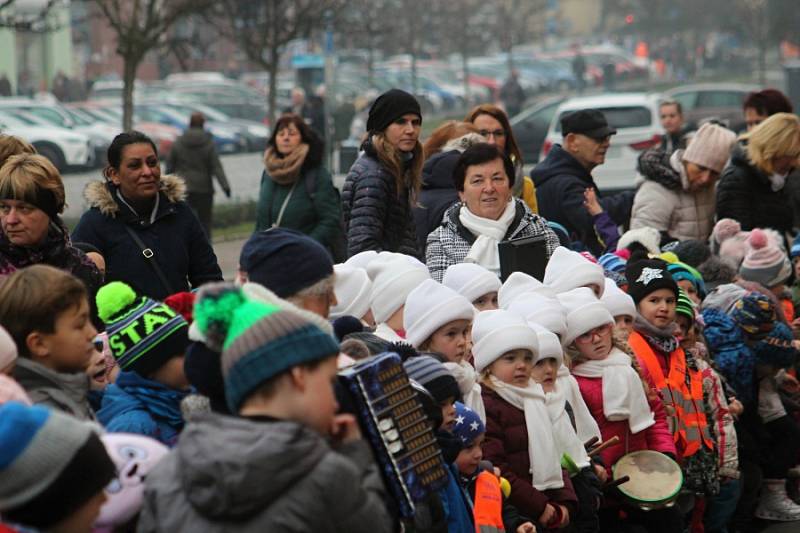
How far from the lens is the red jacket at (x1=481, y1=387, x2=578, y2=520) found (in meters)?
6.26

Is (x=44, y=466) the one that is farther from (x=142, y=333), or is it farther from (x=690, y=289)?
(x=690, y=289)

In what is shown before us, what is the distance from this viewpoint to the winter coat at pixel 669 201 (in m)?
11.2

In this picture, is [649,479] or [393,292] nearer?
[393,292]

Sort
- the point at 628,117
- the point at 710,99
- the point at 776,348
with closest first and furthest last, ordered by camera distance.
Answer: the point at 776,348
the point at 628,117
the point at 710,99

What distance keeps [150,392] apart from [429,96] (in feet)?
177

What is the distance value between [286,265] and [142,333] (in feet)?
2.51

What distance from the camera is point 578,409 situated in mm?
6953

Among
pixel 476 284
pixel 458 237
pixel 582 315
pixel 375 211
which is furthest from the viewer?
pixel 375 211

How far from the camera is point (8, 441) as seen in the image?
12.3 ft

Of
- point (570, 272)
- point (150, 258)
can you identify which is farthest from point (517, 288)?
point (150, 258)

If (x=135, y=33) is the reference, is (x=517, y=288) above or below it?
below

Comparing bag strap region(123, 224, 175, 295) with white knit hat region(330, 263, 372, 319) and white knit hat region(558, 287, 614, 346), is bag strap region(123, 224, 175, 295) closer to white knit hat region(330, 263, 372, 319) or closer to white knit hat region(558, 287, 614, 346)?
white knit hat region(330, 263, 372, 319)

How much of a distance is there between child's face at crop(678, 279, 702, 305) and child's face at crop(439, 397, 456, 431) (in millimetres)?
3773

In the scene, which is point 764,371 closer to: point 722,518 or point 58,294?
point 722,518
